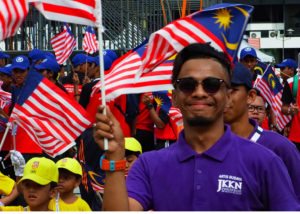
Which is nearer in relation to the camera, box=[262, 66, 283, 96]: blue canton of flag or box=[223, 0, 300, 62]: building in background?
box=[262, 66, 283, 96]: blue canton of flag

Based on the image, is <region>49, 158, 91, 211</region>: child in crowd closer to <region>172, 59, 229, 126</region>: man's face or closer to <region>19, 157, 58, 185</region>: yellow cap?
<region>19, 157, 58, 185</region>: yellow cap

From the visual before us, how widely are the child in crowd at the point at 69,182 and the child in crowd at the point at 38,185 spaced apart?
0.31m

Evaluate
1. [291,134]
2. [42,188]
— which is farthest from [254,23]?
[42,188]

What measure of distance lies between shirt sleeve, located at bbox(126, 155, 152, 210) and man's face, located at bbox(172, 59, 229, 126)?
32cm

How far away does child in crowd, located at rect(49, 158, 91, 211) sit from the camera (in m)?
6.68

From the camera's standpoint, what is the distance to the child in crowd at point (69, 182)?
21.9 ft

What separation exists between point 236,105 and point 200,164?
5.12ft

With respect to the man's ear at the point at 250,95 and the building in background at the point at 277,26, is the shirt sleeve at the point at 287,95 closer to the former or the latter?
Result: the man's ear at the point at 250,95

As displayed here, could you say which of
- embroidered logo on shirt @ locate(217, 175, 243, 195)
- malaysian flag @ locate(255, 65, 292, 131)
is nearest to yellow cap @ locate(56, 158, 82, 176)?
malaysian flag @ locate(255, 65, 292, 131)

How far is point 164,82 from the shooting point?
511cm

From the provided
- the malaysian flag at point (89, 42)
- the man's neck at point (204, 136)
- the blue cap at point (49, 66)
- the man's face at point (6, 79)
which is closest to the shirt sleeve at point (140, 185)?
the man's neck at point (204, 136)

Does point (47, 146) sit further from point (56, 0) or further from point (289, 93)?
point (289, 93)

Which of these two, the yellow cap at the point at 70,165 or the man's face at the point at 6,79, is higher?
the man's face at the point at 6,79

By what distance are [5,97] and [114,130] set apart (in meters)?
5.89
